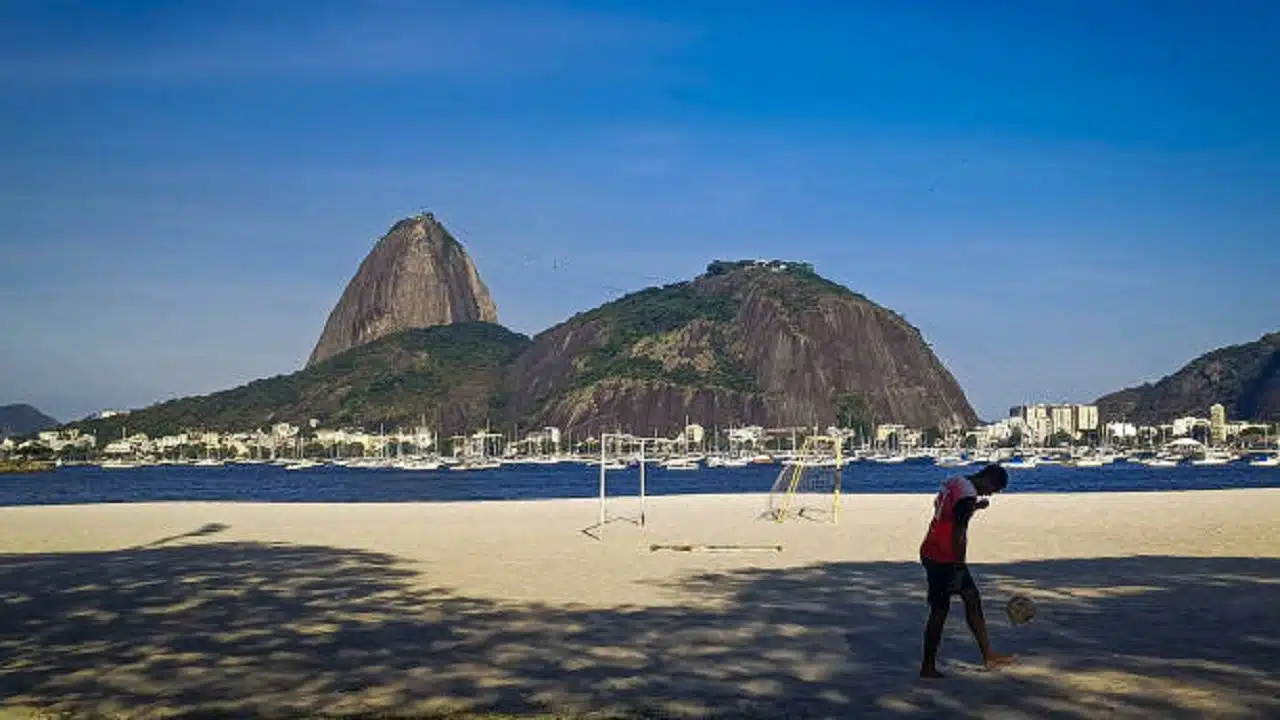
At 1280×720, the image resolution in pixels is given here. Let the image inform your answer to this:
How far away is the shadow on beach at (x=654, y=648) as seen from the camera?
8789mm

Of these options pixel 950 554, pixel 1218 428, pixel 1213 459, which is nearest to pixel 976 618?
pixel 950 554

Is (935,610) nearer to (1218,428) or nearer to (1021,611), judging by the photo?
(1021,611)

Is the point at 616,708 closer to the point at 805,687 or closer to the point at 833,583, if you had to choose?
the point at 805,687

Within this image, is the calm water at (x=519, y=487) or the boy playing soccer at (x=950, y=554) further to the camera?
the calm water at (x=519, y=487)

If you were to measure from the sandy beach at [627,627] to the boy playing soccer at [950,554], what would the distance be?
0.37 meters

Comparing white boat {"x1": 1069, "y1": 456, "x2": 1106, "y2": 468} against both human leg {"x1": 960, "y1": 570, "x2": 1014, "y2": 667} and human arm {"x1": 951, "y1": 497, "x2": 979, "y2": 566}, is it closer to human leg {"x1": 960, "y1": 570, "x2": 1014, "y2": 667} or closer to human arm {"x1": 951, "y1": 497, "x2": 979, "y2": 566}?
human leg {"x1": 960, "y1": 570, "x2": 1014, "y2": 667}

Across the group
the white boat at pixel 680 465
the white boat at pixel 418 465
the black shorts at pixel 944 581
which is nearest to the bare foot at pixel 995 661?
the black shorts at pixel 944 581

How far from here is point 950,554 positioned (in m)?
9.38

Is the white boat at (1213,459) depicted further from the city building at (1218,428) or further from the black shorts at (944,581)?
the black shorts at (944,581)

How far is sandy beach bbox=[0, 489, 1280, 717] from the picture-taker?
351 inches

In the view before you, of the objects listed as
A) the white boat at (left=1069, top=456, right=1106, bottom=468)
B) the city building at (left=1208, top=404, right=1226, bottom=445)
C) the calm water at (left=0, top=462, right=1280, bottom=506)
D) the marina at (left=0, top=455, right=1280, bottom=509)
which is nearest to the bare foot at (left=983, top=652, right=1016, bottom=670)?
the marina at (left=0, top=455, right=1280, bottom=509)

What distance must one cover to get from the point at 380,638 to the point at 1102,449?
182799 mm

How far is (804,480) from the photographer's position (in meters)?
44.7

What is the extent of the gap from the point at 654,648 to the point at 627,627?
1.35 m
